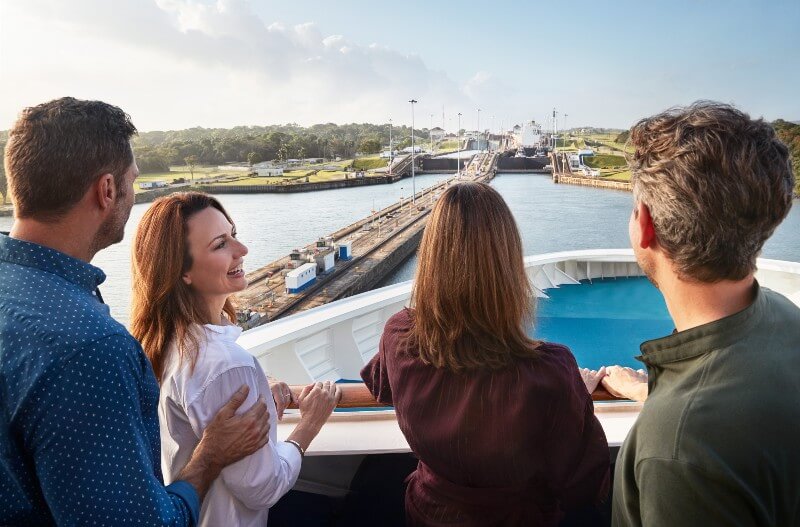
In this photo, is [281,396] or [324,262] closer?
[281,396]

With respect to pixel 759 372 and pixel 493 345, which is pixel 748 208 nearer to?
pixel 759 372

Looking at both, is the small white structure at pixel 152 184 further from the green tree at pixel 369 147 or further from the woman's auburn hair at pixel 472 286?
the green tree at pixel 369 147

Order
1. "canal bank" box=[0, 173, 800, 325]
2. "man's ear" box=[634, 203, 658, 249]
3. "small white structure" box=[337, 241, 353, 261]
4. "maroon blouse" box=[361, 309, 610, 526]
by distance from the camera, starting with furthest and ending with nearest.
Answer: "canal bank" box=[0, 173, 800, 325] < "small white structure" box=[337, 241, 353, 261] < "maroon blouse" box=[361, 309, 610, 526] < "man's ear" box=[634, 203, 658, 249]

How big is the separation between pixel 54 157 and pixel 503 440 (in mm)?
852

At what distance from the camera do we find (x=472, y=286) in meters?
0.98

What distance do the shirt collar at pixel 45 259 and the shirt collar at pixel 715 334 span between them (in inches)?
32.6

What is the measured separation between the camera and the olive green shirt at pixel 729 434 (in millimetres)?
575

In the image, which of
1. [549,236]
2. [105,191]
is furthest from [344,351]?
[549,236]

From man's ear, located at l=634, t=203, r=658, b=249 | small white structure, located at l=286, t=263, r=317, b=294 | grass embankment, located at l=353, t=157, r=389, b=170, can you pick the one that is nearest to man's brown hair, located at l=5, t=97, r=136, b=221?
man's ear, located at l=634, t=203, r=658, b=249

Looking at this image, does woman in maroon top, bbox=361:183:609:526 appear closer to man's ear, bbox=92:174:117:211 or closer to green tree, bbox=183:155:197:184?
man's ear, bbox=92:174:117:211

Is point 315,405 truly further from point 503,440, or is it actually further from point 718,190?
point 718,190

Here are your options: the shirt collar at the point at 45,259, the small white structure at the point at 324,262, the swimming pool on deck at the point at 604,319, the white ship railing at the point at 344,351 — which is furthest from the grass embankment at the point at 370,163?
the shirt collar at the point at 45,259

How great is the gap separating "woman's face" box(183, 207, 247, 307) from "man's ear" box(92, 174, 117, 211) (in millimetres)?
300

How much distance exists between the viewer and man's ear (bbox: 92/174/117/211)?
2.68 feet
